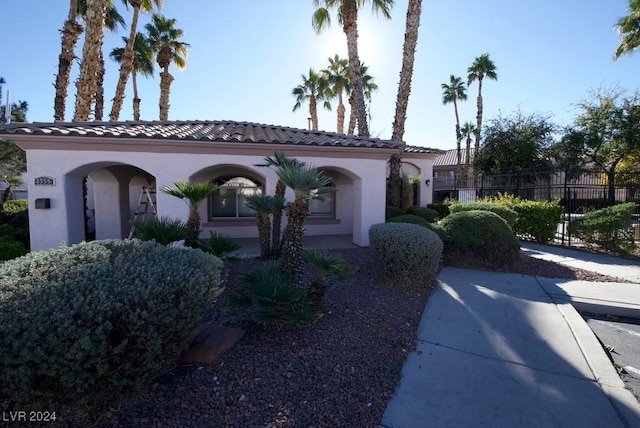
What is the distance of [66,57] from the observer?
1303 centimetres

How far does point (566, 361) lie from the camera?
3820 millimetres

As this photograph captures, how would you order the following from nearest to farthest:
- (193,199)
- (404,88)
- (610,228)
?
(193,199), (610,228), (404,88)

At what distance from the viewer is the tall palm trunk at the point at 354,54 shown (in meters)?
14.0

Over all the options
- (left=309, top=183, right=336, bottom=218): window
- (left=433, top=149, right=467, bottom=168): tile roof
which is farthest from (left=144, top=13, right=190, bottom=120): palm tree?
(left=433, top=149, right=467, bottom=168): tile roof

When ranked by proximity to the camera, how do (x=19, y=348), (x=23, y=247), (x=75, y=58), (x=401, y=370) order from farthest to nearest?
(x=75, y=58) → (x=23, y=247) → (x=401, y=370) → (x=19, y=348)

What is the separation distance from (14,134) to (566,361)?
35.8 ft

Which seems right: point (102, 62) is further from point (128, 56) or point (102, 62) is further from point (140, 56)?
point (140, 56)

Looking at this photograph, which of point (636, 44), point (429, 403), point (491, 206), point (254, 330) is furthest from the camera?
point (636, 44)

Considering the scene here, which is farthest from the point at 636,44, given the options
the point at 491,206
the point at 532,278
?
the point at 532,278

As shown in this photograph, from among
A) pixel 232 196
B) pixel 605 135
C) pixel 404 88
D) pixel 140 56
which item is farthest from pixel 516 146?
pixel 140 56

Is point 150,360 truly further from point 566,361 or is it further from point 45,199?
point 45,199

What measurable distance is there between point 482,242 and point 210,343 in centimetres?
676

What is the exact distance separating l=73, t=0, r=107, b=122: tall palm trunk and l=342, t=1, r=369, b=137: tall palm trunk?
9.30m

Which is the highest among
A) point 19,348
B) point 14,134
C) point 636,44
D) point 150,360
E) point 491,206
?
point 636,44
